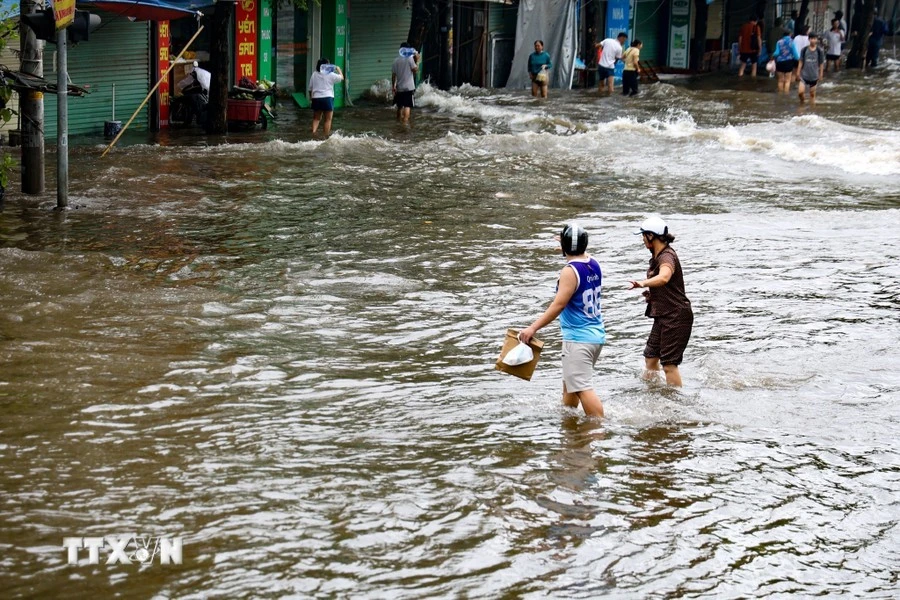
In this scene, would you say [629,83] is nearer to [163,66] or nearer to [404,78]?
[404,78]

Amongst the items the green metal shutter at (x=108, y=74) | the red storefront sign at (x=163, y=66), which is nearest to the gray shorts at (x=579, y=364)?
the green metal shutter at (x=108, y=74)

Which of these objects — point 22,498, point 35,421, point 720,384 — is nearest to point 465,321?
point 720,384

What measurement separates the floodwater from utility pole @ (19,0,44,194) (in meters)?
0.67

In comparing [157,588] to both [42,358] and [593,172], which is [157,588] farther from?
[593,172]

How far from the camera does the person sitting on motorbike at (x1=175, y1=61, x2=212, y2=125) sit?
75.9ft

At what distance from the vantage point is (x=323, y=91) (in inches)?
894

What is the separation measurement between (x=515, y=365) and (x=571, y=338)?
0.47 meters

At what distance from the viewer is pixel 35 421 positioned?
25.9ft

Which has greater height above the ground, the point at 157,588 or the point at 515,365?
the point at 515,365

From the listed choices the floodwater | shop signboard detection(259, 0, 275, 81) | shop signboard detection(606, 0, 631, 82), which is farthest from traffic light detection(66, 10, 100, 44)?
shop signboard detection(606, 0, 631, 82)

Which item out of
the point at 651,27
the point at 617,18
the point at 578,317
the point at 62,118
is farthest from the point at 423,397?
the point at 651,27

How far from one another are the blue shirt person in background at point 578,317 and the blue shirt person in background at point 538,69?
78.2 ft

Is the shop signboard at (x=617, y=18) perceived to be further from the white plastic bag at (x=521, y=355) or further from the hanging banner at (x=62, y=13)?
the white plastic bag at (x=521, y=355)

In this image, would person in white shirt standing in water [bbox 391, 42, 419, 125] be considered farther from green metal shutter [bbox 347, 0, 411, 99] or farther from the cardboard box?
the cardboard box
